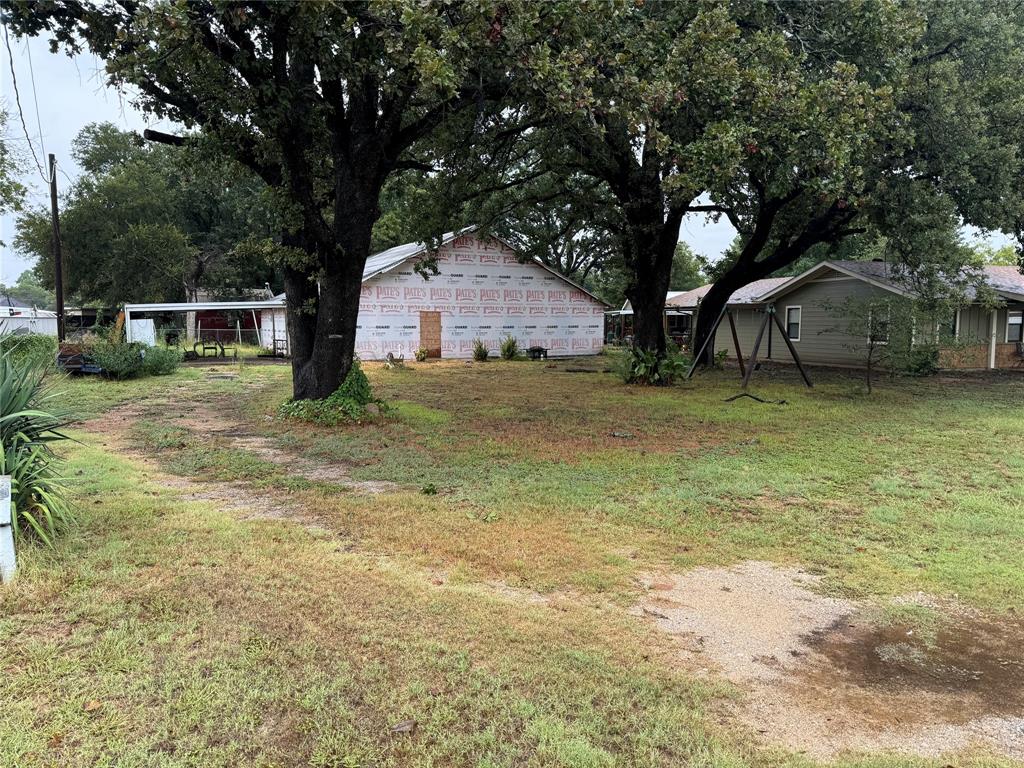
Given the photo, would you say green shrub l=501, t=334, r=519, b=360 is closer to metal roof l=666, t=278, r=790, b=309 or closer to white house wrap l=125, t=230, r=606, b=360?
white house wrap l=125, t=230, r=606, b=360

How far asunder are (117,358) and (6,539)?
1629 centimetres

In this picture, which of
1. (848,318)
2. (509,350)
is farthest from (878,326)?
(509,350)

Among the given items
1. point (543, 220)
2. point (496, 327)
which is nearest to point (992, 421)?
point (496, 327)

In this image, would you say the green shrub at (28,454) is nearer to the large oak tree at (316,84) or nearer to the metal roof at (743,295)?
the large oak tree at (316,84)

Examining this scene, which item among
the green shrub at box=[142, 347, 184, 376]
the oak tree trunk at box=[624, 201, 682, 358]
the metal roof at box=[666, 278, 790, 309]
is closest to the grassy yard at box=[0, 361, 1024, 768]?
the oak tree trunk at box=[624, 201, 682, 358]

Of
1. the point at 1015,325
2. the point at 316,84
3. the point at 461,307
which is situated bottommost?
the point at 1015,325

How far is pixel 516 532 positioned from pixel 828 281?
22077mm

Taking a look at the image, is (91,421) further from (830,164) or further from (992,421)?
(992,421)

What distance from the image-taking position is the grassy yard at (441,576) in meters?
2.54

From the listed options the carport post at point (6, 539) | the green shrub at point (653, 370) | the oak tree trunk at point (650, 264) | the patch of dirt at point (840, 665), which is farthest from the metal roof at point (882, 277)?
the carport post at point (6, 539)

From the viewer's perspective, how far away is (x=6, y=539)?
3.58m

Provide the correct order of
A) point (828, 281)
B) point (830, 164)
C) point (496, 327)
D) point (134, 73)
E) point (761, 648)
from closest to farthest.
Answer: point (761, 648) → point (134, 73) → point (830, 164) → point (828, 281) → point (496, 327)

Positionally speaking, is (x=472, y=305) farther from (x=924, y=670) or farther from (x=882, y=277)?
(x=924, y=670)

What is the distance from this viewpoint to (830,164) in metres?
9.06
